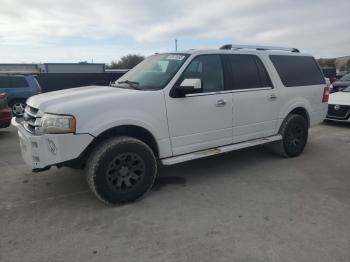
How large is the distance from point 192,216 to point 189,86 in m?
1.55

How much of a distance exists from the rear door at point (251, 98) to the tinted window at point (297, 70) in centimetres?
40

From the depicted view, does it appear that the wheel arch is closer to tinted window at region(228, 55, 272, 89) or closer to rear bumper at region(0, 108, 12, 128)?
tinted window at region(228, 55, 272, 89)

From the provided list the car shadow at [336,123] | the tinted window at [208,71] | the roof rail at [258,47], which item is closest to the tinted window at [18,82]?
the roof rail at [258,47]

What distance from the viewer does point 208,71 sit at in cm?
486

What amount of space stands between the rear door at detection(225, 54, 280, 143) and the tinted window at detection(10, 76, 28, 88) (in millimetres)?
10052

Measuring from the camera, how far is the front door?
14.6ft

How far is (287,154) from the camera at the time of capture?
6105 mm

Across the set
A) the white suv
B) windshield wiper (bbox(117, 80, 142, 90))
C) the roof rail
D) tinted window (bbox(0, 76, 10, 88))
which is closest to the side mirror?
the white suv

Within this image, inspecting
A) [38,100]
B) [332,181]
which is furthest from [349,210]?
[38,100]

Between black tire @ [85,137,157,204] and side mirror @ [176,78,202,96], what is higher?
side mirror @ [176,78,202,96]

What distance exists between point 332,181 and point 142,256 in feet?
10.6

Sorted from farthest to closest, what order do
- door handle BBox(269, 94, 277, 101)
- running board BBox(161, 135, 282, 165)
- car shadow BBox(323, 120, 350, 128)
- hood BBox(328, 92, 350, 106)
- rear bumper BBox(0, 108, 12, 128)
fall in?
car shadow BBox(323, 120, 350, 128)
hood BBox(328, 92, 350, 106)
rear bumper BBox(0, 108, 12, 128)
door handle BBox(269, 94, 277, 101)
running board BBox(161, 135, 282, 165)

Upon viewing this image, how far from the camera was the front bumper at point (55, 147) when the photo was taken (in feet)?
A: 12.0

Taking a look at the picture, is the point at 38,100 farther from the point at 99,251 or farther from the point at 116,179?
the point at 99,251
